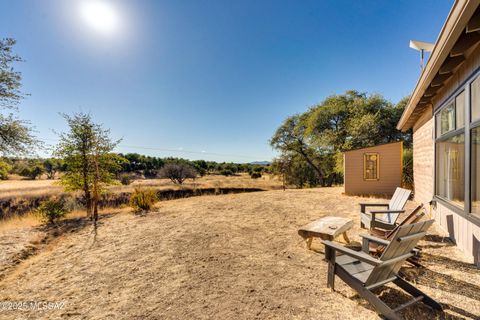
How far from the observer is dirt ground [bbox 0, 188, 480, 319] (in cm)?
214

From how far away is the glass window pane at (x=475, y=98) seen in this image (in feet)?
8.50

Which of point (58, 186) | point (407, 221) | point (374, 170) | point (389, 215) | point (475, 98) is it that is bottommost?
point (58, 186)

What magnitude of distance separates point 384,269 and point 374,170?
386 inches

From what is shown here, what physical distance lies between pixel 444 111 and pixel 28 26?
39.9 feet

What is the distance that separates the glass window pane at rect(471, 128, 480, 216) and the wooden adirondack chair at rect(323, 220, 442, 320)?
118cm

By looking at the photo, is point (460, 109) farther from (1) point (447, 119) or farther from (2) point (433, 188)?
(2) point (433, 188)

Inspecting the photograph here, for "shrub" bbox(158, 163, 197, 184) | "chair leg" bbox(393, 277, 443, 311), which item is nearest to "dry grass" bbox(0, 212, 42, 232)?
"chair leg" bbox(393, 277, 443, 311)

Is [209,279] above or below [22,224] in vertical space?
above

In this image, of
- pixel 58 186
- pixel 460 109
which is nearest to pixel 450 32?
pixel 460 109

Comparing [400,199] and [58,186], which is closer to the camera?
[400,199]

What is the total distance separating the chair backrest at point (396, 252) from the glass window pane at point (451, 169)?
6.20 ft

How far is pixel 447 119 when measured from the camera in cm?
392

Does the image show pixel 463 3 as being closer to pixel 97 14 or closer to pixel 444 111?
pixel 444 111

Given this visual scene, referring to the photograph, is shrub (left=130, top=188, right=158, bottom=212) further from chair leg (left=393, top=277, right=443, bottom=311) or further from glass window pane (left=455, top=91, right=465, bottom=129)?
glass window pane (left=455, top=91, right=465, bottom=129)
